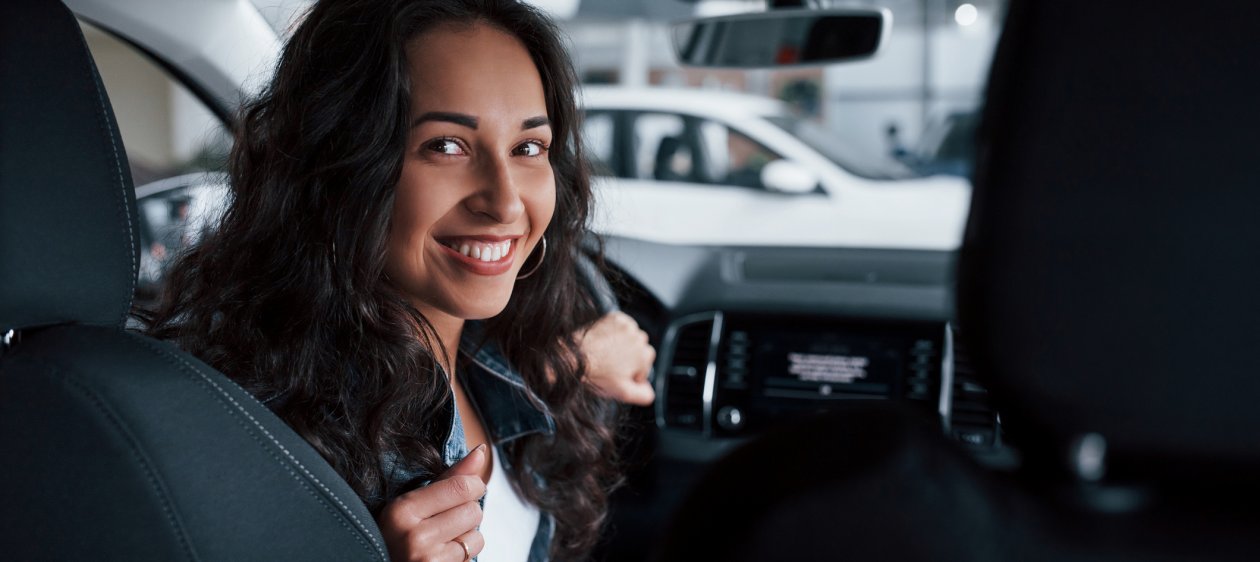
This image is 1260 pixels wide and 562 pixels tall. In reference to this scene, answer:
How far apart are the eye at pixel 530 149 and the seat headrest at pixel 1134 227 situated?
3.61 ft

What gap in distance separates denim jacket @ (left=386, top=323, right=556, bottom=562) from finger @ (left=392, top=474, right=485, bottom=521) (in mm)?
479

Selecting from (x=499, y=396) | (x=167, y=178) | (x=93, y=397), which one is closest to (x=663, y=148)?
(x=167, y=178)

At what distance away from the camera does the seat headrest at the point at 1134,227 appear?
77 cm

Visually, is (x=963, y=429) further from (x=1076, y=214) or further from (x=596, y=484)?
(x=1076, y=214)

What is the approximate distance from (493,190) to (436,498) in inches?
18.9

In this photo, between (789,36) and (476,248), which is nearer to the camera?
(476,248)

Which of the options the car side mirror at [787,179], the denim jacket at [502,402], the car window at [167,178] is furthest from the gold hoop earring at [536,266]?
the car side mirror at [787,179]

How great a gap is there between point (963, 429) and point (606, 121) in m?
4.39

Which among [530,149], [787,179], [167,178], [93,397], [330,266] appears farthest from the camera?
[787,179]

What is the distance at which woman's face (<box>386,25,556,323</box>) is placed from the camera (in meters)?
1.69

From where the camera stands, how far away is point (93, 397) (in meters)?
1.09

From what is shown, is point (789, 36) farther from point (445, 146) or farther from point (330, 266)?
point (330, 266)

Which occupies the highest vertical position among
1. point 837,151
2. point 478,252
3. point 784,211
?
point 478,252

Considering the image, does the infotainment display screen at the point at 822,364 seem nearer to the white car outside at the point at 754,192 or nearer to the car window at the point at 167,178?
the car window at the point at 167,178
